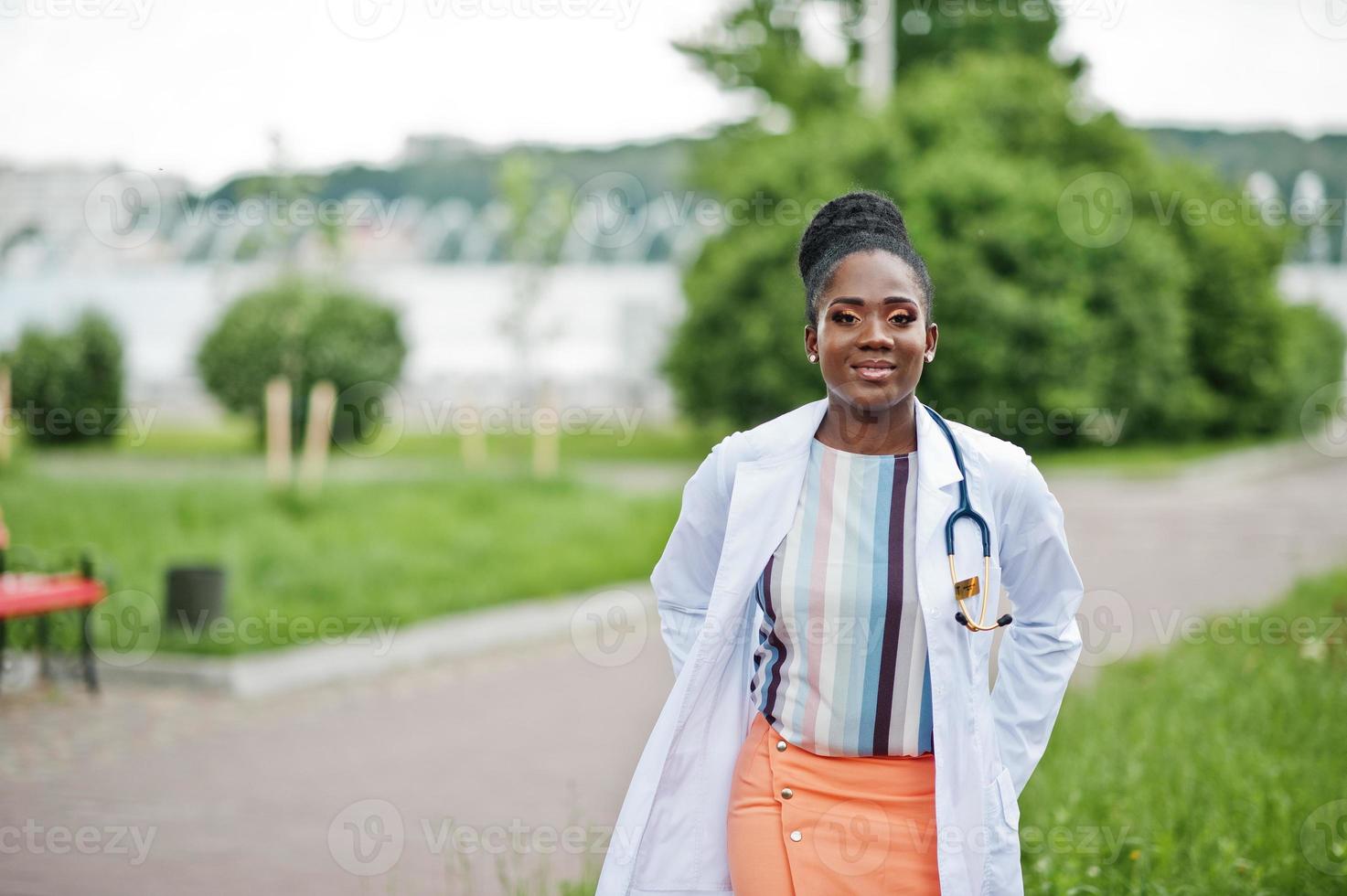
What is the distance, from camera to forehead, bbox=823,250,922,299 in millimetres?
2781

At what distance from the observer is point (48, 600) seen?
8.69 m

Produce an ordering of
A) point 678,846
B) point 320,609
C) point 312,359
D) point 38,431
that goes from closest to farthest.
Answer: point 678,846
point 320,609
point 312,359
point 38,431

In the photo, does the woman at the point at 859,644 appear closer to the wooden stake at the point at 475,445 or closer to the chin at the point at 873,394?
the chin at the point at 873,394

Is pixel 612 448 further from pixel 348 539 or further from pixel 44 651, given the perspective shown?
pixel 44 651

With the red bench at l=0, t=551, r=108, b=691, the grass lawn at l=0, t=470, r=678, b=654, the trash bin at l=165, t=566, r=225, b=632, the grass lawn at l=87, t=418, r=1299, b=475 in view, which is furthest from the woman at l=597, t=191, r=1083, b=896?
the grass lawn at l=87, t=418, r=1299, b=475

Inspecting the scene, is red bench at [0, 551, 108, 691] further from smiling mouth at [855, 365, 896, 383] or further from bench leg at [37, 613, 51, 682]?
smiling mouth at [855, 365, 896, 383]

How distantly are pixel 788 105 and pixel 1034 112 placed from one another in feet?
20.8

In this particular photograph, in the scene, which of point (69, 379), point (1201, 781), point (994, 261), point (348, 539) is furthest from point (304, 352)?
point (1201, 781)

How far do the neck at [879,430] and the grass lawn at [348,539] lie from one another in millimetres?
7370

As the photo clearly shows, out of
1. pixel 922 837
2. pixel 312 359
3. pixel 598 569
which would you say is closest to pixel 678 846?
pixel 922 837

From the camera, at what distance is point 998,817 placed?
9.07 ft

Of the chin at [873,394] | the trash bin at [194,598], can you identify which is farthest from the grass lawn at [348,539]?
the chin at [873,394]

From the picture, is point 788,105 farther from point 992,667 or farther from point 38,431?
point 992,667

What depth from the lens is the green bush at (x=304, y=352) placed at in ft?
72.1
